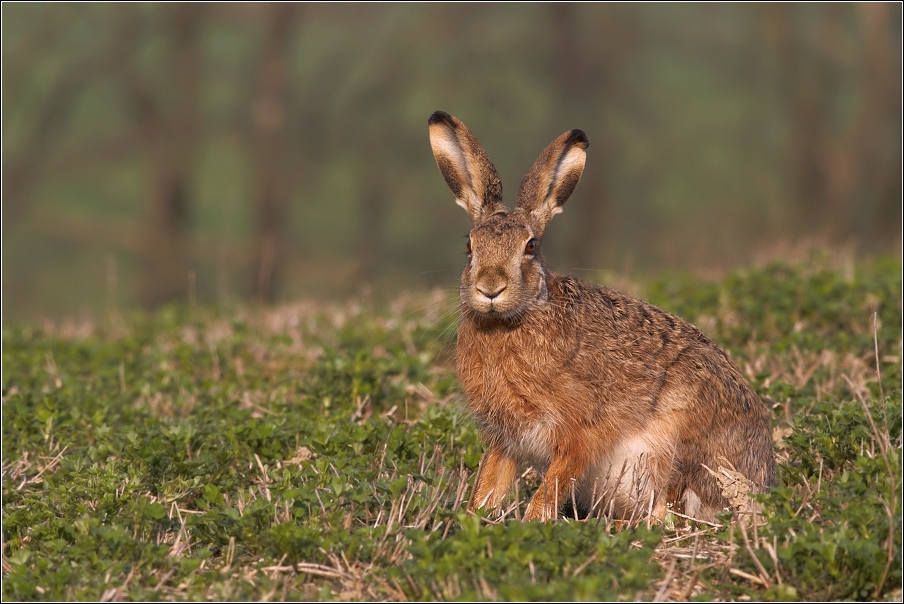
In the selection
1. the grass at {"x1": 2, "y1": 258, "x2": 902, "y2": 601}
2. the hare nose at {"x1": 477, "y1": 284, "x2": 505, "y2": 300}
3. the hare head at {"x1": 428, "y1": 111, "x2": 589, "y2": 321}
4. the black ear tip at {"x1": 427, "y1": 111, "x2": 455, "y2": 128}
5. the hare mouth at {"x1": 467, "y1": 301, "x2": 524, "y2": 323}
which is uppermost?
the black ear tip at {"x1": 427, "y1": 111, "x2": 455, "y2": 128}

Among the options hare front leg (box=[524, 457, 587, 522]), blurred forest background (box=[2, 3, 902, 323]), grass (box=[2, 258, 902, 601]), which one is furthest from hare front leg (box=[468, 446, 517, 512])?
blurred forest background (box=[2, 3, 902, 323])

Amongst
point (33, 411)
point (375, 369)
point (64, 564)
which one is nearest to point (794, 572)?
point (64, 564)

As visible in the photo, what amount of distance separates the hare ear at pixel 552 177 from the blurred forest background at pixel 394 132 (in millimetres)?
8687

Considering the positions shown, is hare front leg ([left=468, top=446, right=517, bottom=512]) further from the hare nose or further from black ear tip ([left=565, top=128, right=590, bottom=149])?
black ear tip ([left=565, top=128, right=590, bottom=149])

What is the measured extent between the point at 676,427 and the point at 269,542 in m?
2.12

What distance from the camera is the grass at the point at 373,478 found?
402 centimetres

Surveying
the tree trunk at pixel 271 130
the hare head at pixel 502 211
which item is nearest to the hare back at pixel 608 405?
the hare head at pixel 502 211

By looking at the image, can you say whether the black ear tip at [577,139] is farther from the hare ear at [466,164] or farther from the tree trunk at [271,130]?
the tree trunk at [271,130]

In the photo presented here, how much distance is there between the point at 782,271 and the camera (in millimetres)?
9695

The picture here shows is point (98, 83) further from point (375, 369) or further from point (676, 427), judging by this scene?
point (676, 427)

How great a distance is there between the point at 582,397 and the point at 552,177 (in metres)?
1.18

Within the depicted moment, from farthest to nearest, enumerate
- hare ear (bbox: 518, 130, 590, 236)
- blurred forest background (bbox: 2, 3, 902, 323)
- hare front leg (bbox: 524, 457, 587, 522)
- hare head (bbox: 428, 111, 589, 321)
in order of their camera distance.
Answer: blurred forest background (bbox: 2, 3, 902, 323), hare ear (bbox: 518, 130, 590, 236), hare head (bbox: 428, 111, 589, 321), hare front leg (bbox: 524, 457, 587, 522)

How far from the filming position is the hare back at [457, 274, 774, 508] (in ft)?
17.2

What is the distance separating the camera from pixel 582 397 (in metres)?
5.25
